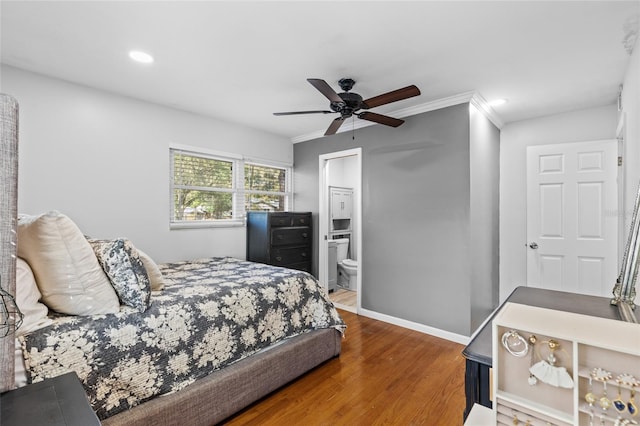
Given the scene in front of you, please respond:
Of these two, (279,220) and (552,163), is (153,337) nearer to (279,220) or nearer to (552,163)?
(279,220)

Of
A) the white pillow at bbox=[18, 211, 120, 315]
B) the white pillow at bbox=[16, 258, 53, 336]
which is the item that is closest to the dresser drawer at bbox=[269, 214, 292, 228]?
the white pillow at bbox=[18, 211, 120, 315]

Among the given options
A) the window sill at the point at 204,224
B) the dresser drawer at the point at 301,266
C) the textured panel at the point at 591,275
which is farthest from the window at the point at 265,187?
the textured panel at the point at 591,275

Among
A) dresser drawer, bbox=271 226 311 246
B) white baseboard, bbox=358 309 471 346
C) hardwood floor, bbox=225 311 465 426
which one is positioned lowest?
hardwood floor, bbox=225 311 465 426

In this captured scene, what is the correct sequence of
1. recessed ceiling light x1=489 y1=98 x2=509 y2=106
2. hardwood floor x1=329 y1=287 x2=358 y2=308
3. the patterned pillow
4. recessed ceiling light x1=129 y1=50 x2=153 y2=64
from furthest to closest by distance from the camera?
hardwood floor x1=329 y1=287 x2=358 y2=308
recessed ceiling light x1=489 y1=98 x2=509 y2=106
recessed ceiling light x1=129 y1=50 x2=153 y2=64
the patterned pillow

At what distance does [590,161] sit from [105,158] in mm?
4859

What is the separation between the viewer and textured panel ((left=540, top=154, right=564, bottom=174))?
332 cm

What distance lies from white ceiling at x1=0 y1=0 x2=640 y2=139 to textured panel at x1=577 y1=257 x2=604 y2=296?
1642 millimetres

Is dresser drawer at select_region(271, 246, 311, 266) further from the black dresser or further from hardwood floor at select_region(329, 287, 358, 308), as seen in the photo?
hardwood floor at select_region(329, 287, 358, 308)

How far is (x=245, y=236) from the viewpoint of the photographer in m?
4.05

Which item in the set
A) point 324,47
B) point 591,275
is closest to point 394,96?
point 324,47

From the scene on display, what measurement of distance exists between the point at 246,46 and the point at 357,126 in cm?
192

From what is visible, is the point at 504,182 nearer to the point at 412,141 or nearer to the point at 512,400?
the point at 412,141

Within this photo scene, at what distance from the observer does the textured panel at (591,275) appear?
3117mm

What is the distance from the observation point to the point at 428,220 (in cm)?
317
